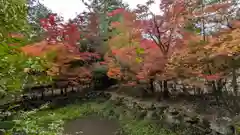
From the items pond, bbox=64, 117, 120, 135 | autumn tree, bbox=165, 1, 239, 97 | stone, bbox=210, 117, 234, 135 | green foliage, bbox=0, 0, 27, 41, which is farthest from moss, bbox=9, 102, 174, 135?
green foliage, bbox=0, 0, 27, 41

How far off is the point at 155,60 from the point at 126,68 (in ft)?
8.04

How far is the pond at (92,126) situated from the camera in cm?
719

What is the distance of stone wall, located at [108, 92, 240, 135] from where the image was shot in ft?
16.7

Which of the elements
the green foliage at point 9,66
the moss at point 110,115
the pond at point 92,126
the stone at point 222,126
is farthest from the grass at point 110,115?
the green foliage at point 9,66

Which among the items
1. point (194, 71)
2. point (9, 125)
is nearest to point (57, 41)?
point (194, 71)

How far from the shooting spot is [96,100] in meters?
12.2

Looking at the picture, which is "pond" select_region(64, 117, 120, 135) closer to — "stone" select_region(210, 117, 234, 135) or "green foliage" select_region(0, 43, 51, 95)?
"stone" select_region(210, 117, 234, 135)

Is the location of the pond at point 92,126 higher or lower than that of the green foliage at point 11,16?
lower

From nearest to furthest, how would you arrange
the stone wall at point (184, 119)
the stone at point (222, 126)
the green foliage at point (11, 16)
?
the green foliage at point (11, 16) → the stone at point (222, 126) → the stone wall at point (184, 119)

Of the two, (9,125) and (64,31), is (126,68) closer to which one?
(64,31)

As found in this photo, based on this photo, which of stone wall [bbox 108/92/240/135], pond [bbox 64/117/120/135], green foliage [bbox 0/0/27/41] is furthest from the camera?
pond [bbox 64/117/120/135]

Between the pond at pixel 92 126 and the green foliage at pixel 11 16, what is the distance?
19.7 feet

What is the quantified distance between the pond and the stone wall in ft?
3.71

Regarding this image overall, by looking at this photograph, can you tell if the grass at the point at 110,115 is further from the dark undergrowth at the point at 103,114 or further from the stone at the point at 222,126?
the stone at the point at 222,126
